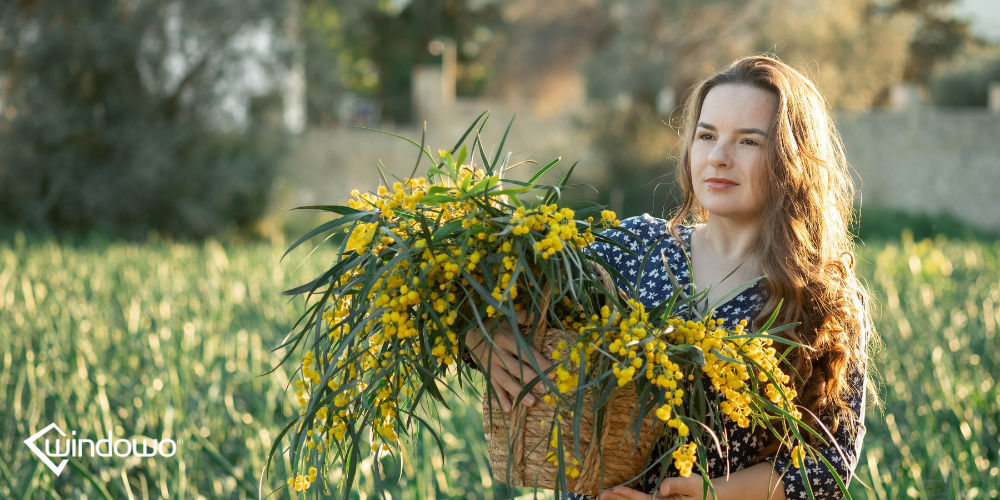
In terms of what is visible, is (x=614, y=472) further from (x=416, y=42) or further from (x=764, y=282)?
(x=416, y=42)

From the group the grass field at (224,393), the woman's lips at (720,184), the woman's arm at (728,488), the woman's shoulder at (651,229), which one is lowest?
the grass field at (224,393)

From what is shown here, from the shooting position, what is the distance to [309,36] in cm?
1398

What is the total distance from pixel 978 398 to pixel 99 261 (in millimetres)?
5958

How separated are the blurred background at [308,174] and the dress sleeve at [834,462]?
0.61 meters

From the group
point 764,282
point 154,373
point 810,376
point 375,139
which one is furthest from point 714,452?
point 375,139

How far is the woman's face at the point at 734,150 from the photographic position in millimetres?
1602

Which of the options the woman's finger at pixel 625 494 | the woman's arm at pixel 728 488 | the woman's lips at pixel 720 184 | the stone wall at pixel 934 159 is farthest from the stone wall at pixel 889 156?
the woman's finger at pixel 625 494

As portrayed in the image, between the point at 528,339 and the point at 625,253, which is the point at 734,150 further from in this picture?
the point at 528,339

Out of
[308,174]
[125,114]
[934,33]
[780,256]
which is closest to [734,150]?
[780,256]

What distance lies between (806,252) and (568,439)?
611mm

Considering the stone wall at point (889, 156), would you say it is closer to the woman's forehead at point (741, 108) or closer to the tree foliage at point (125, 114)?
the tree foliage at point (125, 114)

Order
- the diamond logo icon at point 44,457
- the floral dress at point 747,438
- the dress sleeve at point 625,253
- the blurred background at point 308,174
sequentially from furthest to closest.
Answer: the blurred background at point 308,174
the diamond logo icon at point 44,457
the dress sleeve at point 625,253
the floral dress at point 747,438

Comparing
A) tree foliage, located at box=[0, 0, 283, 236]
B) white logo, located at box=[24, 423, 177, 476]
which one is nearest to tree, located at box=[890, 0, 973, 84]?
tree foliage, located at box=[0, 0, 283, 236]

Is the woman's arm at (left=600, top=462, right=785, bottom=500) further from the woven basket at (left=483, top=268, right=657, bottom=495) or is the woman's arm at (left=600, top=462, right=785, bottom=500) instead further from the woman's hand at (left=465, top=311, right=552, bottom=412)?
the woman's hand at (left=465, top=311, right=552, bottom=412)
